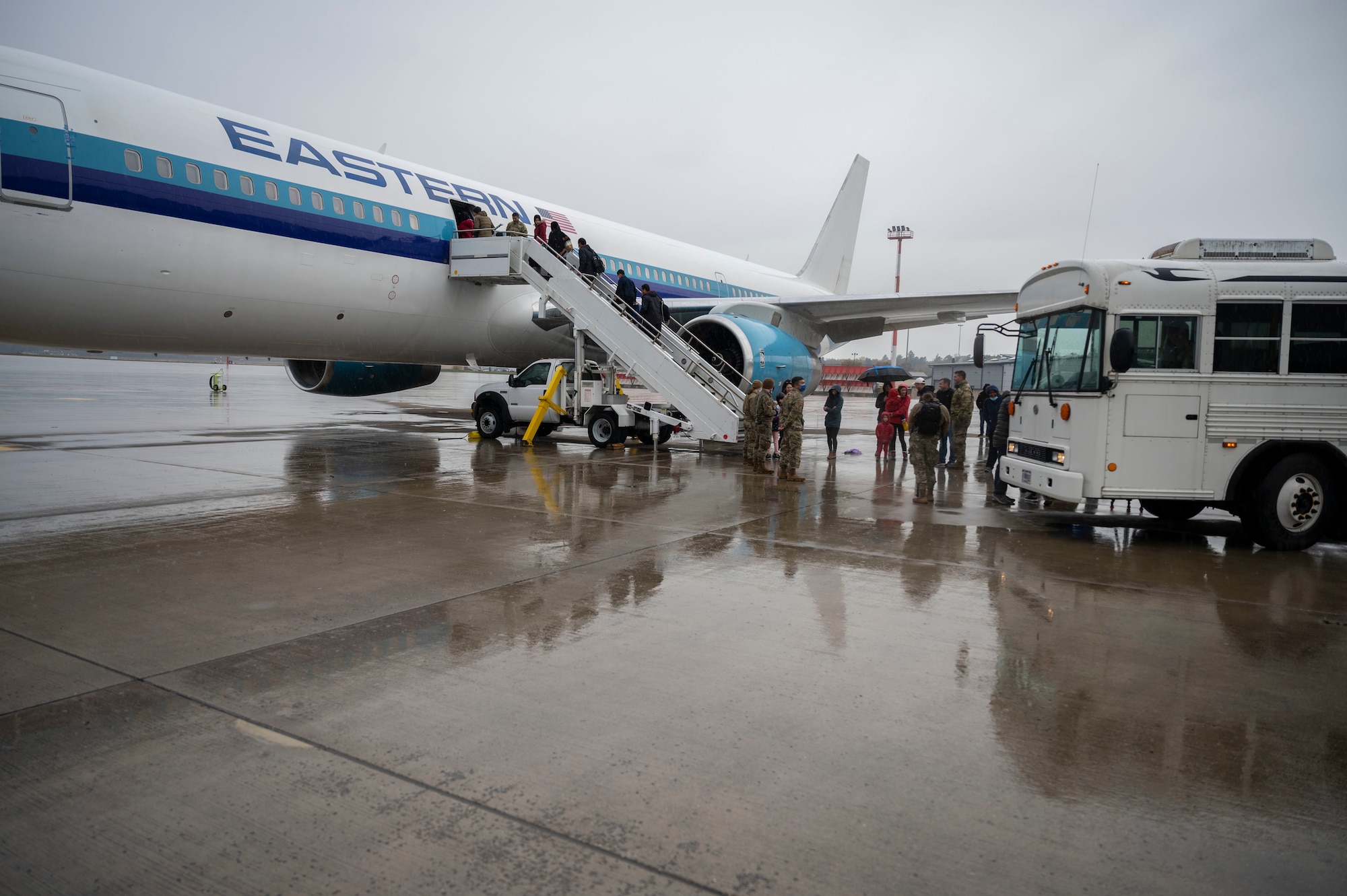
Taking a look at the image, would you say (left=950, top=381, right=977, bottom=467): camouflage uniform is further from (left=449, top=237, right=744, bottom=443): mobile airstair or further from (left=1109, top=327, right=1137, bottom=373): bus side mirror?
(left=1109, top=327, right=1137, bottom=373): bus side mirror

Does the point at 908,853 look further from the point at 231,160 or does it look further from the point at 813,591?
the point at 231,160

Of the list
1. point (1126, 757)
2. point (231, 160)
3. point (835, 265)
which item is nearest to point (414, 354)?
point (231, 160)

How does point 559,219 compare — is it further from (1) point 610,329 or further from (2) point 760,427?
(2) point 760,427

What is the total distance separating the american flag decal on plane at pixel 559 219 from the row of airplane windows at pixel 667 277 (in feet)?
3.45

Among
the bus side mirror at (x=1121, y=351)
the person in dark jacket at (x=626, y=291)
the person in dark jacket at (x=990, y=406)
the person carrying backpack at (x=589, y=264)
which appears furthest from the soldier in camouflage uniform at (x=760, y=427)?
the bus side mirror at (x=1121, y=351)

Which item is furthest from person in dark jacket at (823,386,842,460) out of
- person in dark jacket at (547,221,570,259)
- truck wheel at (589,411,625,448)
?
person in dark jacket at (547,221,570,259)

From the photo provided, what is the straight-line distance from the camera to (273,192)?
33.3ft

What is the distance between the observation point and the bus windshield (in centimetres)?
727

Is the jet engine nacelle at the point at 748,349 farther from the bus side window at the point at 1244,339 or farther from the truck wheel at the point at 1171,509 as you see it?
the bus side window at the point at 1244,339

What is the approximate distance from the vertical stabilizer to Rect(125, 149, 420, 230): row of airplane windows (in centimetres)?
1699

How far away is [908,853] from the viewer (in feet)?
8.11

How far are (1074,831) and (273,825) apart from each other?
2.57 meters

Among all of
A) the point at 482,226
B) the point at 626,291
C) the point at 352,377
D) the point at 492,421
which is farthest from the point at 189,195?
the point at 492,421

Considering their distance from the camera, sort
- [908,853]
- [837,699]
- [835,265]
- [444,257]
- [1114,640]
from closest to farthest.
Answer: [908,853], [837,699], [1114,640], [444,257], [835,265]
